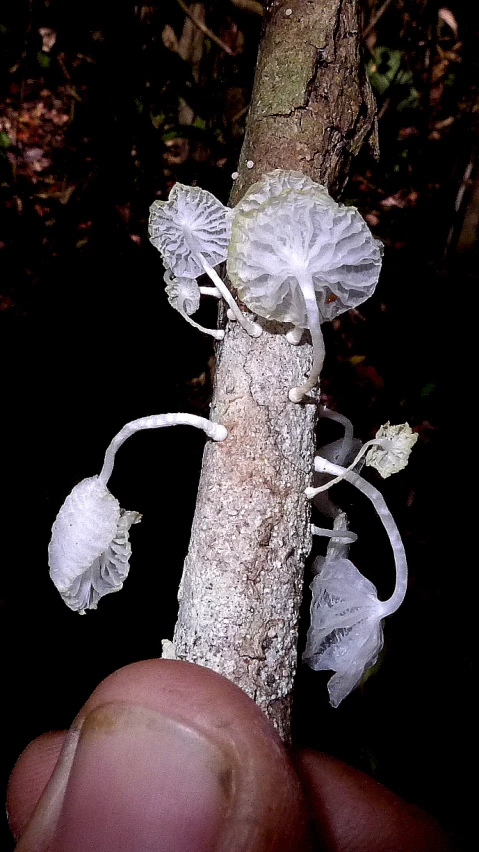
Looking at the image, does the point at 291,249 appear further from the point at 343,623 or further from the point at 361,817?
the point at 361,817

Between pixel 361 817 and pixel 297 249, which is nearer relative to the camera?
pixel 297 249

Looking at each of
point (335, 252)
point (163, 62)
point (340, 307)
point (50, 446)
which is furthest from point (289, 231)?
point (163, 62)

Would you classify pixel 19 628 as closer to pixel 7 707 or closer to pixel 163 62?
pixel 7 707

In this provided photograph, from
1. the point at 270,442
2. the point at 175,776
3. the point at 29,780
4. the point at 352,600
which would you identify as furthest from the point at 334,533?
the point at 29,780

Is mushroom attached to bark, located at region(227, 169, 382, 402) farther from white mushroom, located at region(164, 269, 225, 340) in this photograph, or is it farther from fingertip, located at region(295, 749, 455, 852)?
fingertip, located at region(295, 749, 455, 852)

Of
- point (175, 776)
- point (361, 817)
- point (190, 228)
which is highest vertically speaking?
point (190, 228)

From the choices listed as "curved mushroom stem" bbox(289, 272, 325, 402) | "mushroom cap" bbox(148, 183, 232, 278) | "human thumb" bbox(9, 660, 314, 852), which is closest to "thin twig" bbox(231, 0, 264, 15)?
"mushroom cap" bbox(148, 183, 232, 278)
